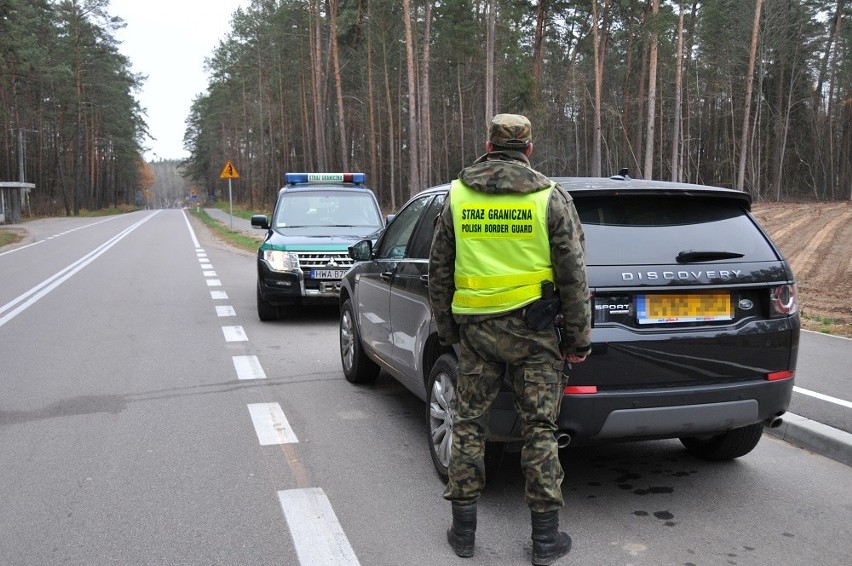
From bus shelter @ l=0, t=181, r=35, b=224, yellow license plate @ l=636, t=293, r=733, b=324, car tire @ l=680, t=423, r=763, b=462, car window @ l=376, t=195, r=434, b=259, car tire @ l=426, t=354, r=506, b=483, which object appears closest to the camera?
yellow license plate @ l=636, t=293, r=733, b=324

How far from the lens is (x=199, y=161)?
348 feet

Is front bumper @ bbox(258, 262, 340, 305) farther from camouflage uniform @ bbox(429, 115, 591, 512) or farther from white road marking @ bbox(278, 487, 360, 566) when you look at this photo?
camouflage uniform @ bbox(429, 115, 591, 512)

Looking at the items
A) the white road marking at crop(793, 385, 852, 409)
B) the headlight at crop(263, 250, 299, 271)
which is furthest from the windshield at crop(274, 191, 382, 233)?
the white road marking at crop(793, 385, 852, 409)

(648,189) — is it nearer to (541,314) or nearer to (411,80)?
(541,314)

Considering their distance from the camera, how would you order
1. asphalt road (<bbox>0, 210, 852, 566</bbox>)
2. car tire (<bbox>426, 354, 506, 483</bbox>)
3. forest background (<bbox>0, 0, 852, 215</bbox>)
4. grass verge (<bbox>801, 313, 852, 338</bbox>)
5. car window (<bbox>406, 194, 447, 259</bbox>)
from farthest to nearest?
forest background (<bbox>0, 0, 852, 215</bbox>) → grass verge (<bbox>801, 313, 852, 338</bbox>) → car window (<bbox>406, 194, 447, 259</bbox>) → car tire (<bbox>426, 354, 506, 483</bbox>) → asphalt road (<bbox>0, 210, 852, 566</bbox>)

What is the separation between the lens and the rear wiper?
12.8 feet

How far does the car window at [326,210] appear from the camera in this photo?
11391 mm

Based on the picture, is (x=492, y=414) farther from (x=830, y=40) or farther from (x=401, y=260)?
(x=830, y=40)

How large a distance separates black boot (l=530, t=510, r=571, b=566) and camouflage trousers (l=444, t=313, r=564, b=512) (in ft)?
0.17

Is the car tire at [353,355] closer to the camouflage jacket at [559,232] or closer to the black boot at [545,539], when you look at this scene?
the camouflage jacket at [559,232]

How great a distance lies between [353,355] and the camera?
677cm

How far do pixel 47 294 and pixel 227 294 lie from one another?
3.17 metres

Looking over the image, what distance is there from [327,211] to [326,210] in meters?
0.02

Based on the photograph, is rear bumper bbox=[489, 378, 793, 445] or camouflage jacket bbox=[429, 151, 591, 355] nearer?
camouflage jacket bbox=[429, 151, 591, 355]
